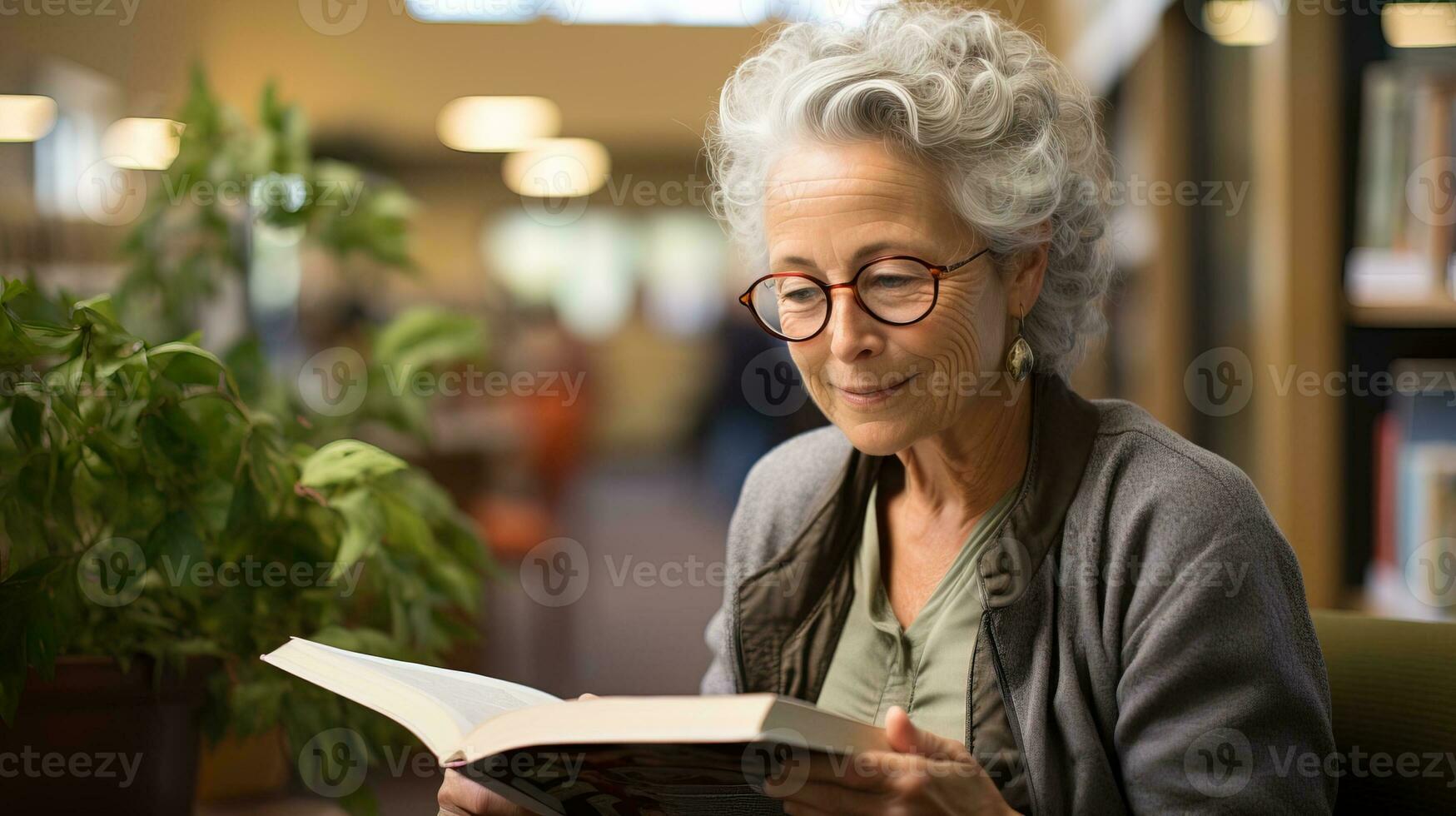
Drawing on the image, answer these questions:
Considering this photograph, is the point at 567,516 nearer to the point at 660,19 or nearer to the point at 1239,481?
the point at 660,19

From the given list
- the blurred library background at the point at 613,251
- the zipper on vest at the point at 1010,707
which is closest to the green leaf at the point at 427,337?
the blurred library background at the point at 613,251

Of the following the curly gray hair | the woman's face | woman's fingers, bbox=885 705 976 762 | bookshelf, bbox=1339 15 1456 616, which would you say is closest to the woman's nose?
the woman's face

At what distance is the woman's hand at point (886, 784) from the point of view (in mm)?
793

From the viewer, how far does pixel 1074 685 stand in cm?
103

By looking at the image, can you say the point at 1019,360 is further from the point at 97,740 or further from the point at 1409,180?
the point at 1409,180

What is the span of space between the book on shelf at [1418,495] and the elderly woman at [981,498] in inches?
41.0

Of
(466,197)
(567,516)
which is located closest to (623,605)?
(567,516)

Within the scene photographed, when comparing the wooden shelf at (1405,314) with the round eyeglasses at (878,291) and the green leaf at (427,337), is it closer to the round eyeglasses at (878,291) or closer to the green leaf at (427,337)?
the round eyeglasses at (878,291)

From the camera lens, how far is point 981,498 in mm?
1211

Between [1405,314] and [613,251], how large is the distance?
486cm

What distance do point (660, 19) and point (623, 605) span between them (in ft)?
9.91

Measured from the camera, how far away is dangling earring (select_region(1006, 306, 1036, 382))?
118cm

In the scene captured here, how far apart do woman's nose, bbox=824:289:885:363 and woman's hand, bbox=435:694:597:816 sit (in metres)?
0.40

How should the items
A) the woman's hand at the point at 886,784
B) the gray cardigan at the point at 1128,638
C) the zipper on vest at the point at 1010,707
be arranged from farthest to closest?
1. the zipper on vest at the point at 1010,707
2. the gray cardigan at the point at 1128,638
3. the woman's hand at the point at 886,784
